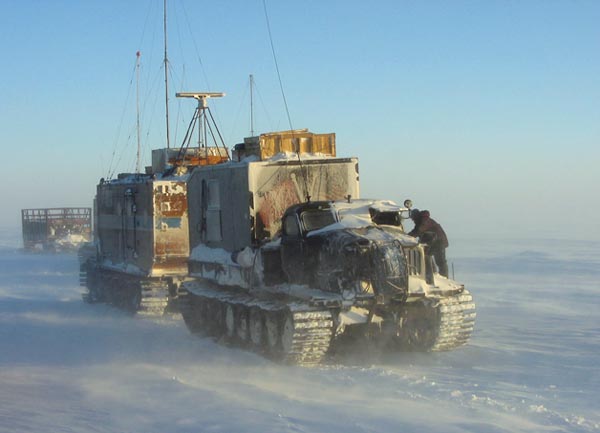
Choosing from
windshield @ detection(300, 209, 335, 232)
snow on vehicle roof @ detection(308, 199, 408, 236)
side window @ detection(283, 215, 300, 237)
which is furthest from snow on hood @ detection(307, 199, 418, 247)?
side window @ detection(283, 215, 300, 237)

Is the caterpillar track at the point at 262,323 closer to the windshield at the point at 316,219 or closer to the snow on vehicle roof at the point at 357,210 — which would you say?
the windshield at the point at 316,219

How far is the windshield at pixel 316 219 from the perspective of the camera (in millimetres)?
14734

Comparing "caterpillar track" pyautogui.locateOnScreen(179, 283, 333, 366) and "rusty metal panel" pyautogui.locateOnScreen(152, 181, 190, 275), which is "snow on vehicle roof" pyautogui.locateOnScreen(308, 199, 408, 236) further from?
"rusty metal panel" pyautogui.locateOnScreen(152, 181, 190, 275)

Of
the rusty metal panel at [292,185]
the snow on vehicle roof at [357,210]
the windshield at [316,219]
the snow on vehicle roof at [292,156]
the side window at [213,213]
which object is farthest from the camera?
the side window at [213,213]

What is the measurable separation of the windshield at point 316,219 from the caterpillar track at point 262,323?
138cm

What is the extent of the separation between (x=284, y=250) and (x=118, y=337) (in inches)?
180

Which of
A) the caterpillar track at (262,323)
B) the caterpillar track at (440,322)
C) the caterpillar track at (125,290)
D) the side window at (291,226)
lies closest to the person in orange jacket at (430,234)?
the caterpillar track at (440,322)

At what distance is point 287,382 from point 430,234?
4.68 metres

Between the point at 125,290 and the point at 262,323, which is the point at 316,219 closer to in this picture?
the point at 262,323

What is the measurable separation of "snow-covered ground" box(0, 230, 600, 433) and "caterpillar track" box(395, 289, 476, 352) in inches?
9.1

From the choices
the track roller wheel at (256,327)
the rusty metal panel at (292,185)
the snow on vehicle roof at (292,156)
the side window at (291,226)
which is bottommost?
the track roller wheel at (256,327)

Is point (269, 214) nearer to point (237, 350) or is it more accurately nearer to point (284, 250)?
point (284, 250)

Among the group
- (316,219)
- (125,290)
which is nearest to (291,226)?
(316,219)

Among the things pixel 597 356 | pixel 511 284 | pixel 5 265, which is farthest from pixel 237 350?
pixel 5 265
